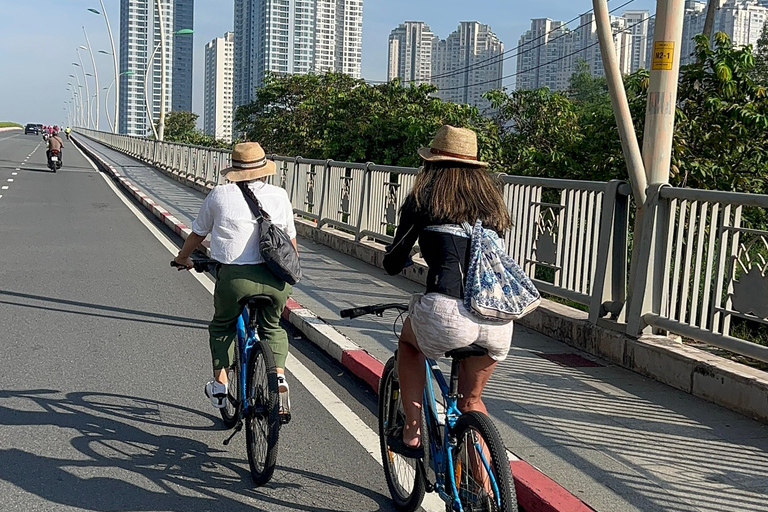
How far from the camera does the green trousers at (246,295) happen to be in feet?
16.6

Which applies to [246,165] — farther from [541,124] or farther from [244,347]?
[541,124]

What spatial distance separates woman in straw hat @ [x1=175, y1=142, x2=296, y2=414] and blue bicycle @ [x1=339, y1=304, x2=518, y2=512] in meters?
0.86

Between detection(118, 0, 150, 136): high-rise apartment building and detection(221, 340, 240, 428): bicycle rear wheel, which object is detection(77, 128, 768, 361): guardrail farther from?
detection(118, 0, 150, 136): high-rise apartment building

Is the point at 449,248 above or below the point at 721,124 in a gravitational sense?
below

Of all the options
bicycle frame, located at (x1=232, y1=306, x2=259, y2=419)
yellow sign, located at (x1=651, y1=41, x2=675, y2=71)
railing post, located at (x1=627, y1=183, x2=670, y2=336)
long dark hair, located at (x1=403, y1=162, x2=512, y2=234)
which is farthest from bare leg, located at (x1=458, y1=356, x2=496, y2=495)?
yellow sign, located at (x1=651, y1=41, x2=675, y2=71)

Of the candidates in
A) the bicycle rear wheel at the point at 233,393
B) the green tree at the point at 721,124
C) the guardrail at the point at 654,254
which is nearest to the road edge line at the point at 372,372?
the bicycle rear wheel at the point at 233,393

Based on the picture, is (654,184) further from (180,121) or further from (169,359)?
(180,121)

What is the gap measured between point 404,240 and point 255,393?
1473 mm

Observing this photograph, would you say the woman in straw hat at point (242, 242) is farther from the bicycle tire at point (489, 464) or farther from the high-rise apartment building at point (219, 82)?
the high-rise apartment building at point (219, 82)

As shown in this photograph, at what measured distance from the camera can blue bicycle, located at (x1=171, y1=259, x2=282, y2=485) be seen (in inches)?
180

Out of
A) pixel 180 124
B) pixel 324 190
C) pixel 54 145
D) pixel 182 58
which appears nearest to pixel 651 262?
pixel 324 190

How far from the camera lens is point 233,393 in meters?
5.52

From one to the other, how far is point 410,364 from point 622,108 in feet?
13.5

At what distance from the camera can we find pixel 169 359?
7.41 meters
